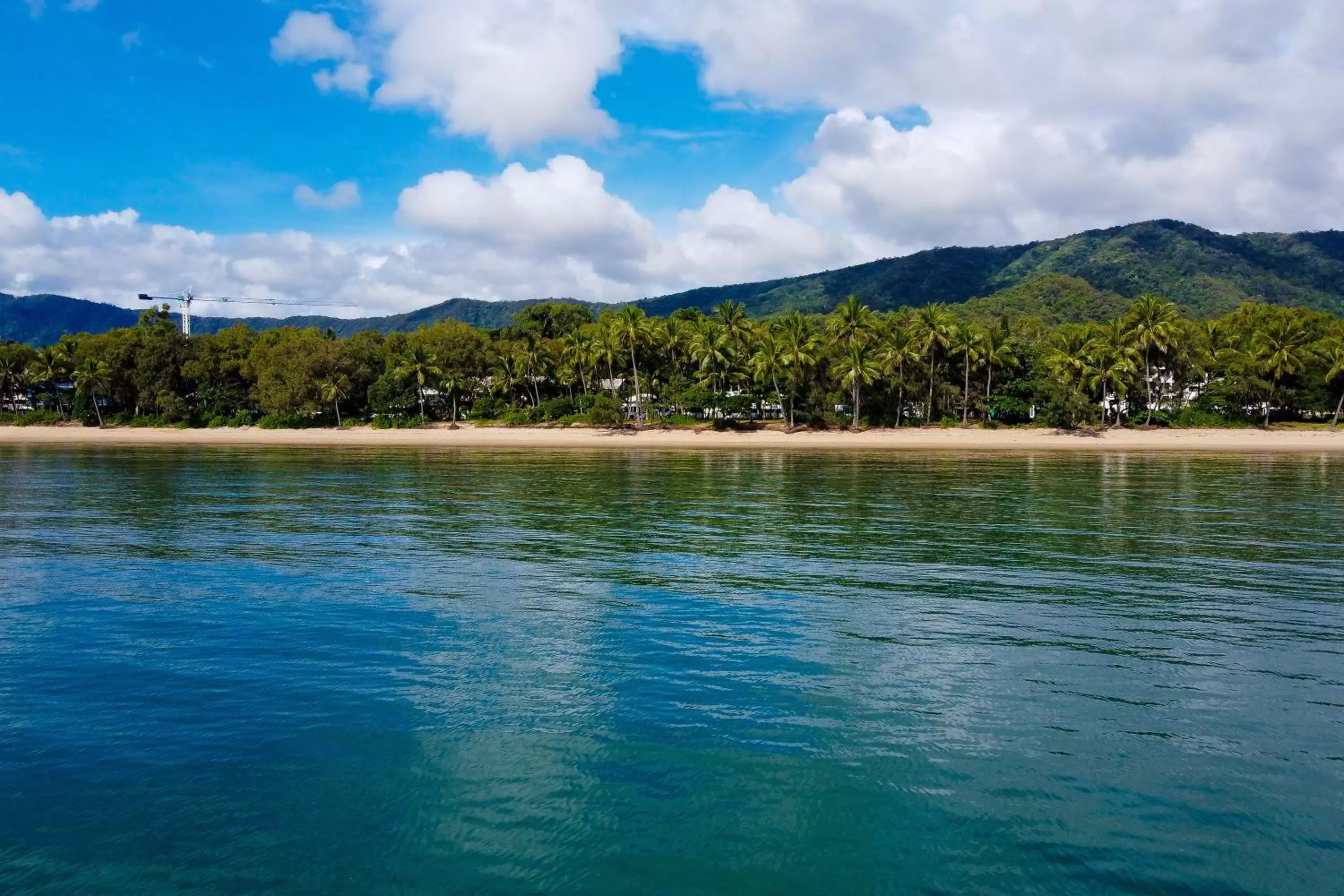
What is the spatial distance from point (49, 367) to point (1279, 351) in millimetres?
138112

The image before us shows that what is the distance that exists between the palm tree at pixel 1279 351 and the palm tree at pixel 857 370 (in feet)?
117

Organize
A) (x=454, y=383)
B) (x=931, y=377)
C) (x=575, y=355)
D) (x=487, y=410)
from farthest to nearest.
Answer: (x=487, y=410) → (x=454, y=383) → (x=575, y=355) → (x=931, y=377)

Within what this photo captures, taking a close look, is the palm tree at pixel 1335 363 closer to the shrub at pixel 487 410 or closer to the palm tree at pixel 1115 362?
the palm tree at pixel 1115 362

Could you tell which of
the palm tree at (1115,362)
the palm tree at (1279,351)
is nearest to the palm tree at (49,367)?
the palm tree at (1115,362)

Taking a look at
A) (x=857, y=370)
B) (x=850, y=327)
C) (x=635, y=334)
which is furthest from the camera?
(x=635, y=334)

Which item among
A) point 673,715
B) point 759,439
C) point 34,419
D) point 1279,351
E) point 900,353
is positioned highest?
point 900,353

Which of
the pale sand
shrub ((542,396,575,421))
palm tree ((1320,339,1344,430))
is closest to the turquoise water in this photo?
the pale sand

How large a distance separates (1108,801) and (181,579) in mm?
18663

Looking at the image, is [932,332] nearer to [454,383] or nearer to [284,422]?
[454,383]

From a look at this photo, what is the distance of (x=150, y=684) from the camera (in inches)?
477

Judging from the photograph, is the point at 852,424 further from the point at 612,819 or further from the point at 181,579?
the point at 612,819

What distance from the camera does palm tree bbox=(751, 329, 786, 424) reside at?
3255 inches

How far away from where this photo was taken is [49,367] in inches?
4237

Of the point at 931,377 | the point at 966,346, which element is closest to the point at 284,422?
the point at 931,377
